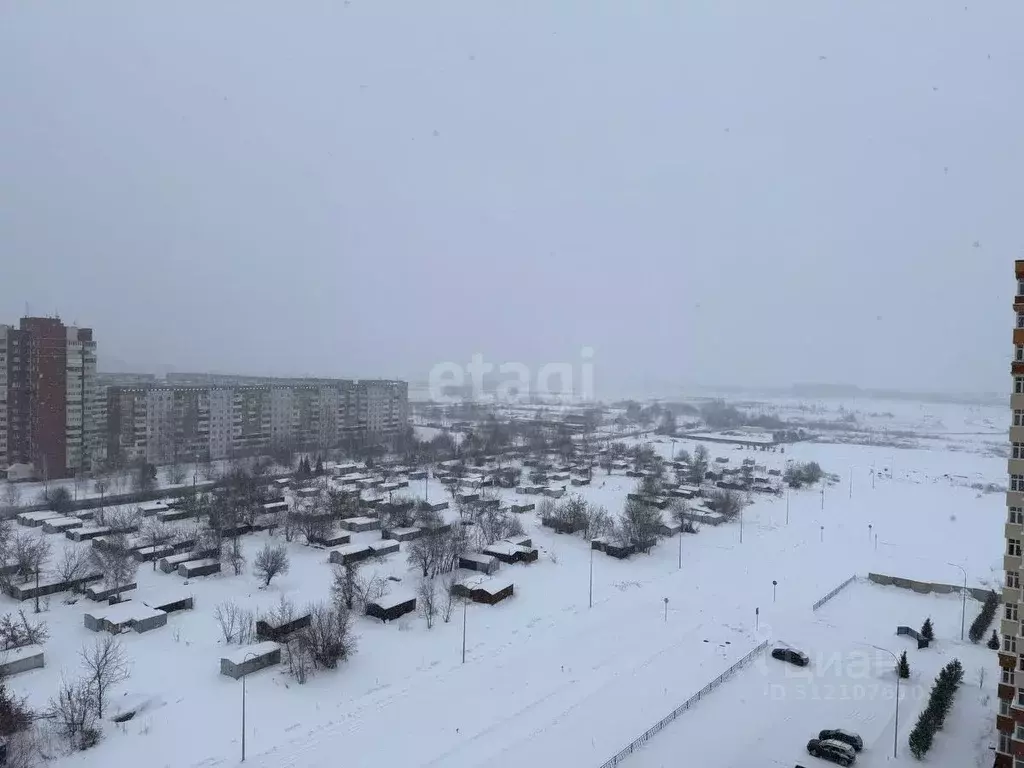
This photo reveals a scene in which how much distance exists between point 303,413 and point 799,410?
5351 cm

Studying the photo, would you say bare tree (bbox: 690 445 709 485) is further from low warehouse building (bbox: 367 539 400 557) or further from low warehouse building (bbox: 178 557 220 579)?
low warehouse building (bbox: 178 557 220 579)

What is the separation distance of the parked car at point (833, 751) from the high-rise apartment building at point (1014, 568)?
47.2 inches

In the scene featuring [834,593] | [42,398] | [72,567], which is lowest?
[834,593]

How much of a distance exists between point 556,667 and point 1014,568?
4907 millimetres

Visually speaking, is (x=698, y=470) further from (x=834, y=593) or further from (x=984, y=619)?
(x=984, y=619)

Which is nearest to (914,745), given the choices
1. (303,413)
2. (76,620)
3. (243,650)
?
(243,650)

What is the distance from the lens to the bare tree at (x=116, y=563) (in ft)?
32.3

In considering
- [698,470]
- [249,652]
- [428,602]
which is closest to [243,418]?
[698,470]

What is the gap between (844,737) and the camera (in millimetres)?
6023

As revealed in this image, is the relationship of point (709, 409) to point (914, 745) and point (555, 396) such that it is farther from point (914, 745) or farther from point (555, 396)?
point (914, 745)

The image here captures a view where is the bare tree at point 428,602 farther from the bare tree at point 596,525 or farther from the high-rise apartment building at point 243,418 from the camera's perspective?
the high-rise apartment building at point 243,418

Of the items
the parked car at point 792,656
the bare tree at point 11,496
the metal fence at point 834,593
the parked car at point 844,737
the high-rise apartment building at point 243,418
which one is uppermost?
the high-rise apartment building at point 243,418

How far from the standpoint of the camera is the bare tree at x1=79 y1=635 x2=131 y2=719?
6.36 metres

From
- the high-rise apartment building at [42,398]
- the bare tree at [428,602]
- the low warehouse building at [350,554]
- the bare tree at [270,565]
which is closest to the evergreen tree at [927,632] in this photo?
the bare tree at [428,602]
